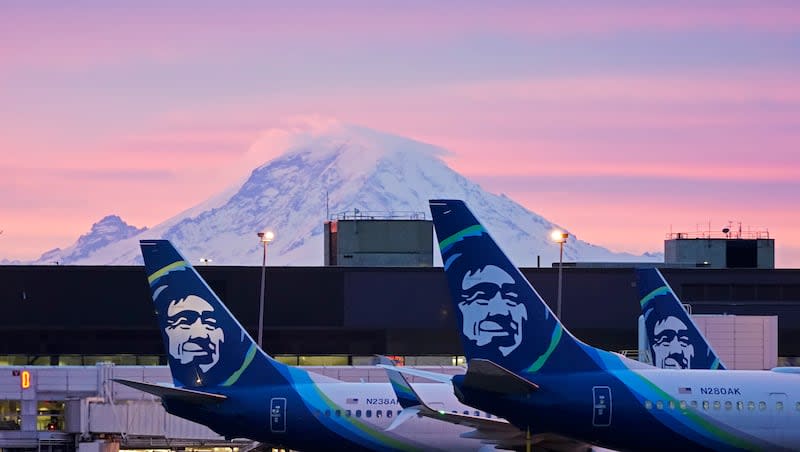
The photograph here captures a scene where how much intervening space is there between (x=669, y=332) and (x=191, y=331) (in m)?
25.8

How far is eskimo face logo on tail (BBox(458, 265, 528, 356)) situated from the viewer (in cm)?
5366

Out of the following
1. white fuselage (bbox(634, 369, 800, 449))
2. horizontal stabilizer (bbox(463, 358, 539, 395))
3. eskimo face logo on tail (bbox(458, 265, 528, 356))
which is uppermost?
eskimo face logo on tail (bbox(458, 265, 528, 356))

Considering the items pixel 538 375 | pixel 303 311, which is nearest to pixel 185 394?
pixel 538 375

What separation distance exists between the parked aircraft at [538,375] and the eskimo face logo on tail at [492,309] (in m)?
0.03

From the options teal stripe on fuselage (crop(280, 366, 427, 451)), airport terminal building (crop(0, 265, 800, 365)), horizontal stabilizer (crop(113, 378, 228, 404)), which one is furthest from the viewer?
airport terminal building (crop(0, 265, 800, 365))

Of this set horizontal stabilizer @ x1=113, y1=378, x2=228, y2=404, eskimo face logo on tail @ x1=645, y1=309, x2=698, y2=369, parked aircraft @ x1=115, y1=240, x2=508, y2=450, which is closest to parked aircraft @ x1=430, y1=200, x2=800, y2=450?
parked aircraft @ x1=115, y1=240, x2=508, y2=450

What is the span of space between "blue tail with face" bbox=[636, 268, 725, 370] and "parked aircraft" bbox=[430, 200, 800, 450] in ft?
75.4

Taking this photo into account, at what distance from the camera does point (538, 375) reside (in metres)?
54.1

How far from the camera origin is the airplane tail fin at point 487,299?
5369 centimetres

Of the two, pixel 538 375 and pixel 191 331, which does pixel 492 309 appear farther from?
pixel 191 331

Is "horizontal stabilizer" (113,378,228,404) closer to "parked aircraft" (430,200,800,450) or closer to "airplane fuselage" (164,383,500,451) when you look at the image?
"airplane fuselage" (164,383,500,451)

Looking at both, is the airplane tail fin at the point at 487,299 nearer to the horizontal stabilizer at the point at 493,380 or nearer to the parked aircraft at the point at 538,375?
the parked aircraft at the point at 538,375

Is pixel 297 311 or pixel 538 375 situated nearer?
pixel 538 375

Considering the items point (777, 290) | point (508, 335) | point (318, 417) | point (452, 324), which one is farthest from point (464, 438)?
point (777, 290)
